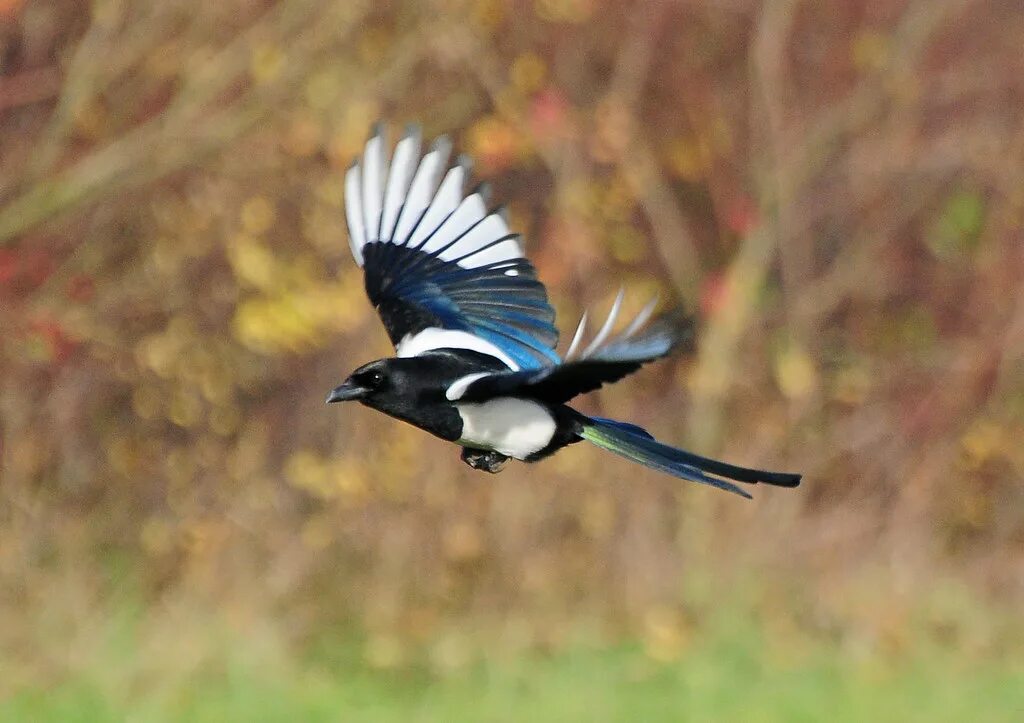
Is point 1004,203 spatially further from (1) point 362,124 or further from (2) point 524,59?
(1) point 362,124

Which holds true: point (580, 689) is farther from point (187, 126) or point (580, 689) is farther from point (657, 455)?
point (657, 455)

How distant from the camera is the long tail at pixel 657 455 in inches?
97.1

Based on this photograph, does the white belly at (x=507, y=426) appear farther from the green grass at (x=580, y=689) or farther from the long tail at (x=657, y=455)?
the green grass at (x=580, y=689)

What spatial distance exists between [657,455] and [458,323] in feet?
2.24

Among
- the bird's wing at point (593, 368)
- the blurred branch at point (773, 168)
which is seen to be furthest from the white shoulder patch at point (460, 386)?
the blurred branch at point (773, 168)

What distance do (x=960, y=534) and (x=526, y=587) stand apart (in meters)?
1.86

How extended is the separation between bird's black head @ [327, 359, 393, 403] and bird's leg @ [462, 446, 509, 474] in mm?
197

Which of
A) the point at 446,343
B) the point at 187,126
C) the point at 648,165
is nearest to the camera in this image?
the point at 446,343

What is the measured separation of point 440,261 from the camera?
3.32m

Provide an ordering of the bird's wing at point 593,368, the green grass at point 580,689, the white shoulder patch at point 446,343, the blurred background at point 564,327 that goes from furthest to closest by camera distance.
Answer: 1. the blurred background at point 564,327
2. the green grass at point 580,689
3. the white shoulder patch at point 446,343
4. the bird's wing at point 593,368

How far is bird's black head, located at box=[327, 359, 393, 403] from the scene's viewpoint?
268 centimetres

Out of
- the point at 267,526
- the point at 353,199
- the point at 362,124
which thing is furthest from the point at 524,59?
the point at 353,199

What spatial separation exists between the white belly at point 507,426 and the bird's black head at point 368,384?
0.39 feet

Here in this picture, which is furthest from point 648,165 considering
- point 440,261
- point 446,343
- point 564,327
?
point 446,343
